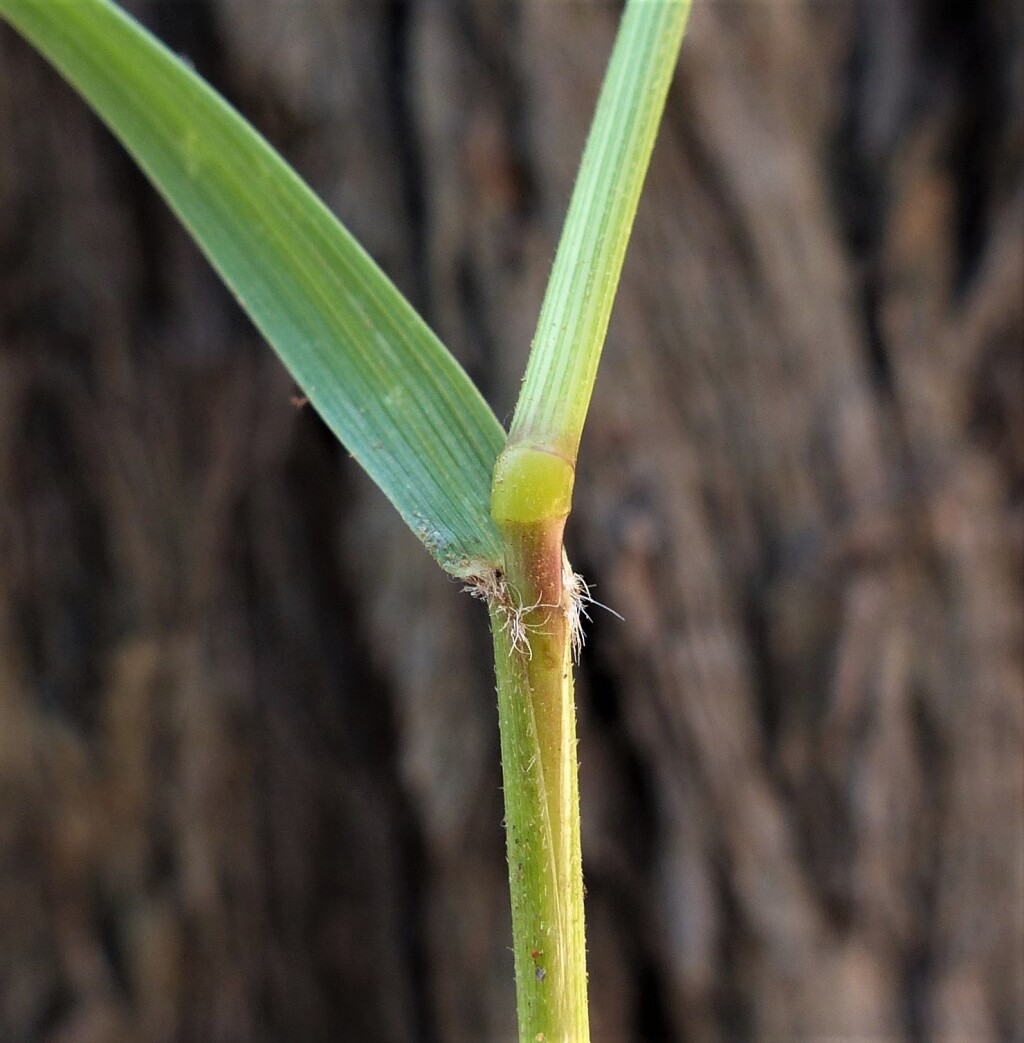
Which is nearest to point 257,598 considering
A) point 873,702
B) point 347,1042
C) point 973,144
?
point 347,1042

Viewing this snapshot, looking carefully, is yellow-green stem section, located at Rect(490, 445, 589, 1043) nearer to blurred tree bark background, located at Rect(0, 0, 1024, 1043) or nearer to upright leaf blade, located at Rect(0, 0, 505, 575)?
upright leaf blade, located at Rect(0, 0, 505, 575)

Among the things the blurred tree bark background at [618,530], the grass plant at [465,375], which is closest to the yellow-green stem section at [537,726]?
the grass plant at [465,375]

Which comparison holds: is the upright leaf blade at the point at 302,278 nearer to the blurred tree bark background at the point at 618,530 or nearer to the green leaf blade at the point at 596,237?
the green leaf blade at the point at 596,237

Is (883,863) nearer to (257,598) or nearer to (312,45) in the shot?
(257,598)

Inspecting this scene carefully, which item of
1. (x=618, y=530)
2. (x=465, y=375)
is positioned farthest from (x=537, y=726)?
(x=618, y=530)

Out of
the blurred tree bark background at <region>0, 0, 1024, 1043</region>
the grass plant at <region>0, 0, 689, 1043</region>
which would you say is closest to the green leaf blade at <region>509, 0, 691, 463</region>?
the grass plant at <region>0, 0, 689, 1043</region>
